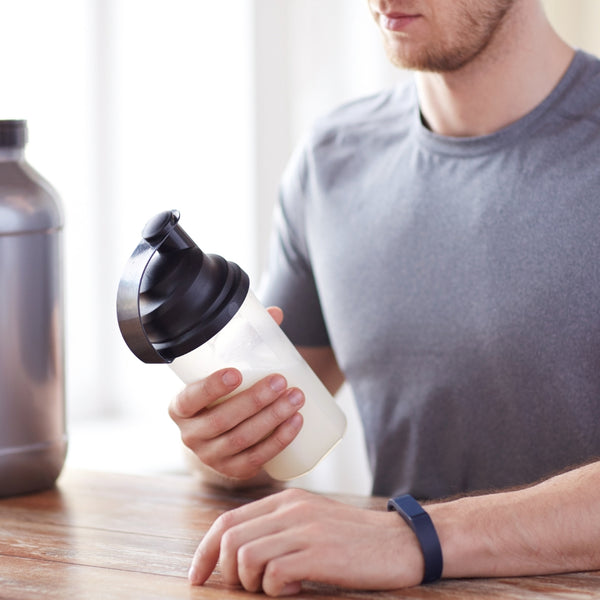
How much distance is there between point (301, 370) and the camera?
0.95 metres

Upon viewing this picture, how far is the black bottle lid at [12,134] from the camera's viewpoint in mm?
1098

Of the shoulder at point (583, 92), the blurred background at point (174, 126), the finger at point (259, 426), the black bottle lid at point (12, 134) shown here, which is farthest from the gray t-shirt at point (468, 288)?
the blurred background at point (174, 126)

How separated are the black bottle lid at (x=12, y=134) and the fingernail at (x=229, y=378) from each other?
396 millimetres

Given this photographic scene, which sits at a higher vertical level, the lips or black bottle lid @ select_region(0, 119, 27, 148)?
the lips

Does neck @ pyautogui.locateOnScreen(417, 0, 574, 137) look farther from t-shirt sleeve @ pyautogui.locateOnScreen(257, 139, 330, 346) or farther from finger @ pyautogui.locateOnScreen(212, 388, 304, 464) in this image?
finger @ pyautogui.locateOnScreen(212, 388, 304, 464)

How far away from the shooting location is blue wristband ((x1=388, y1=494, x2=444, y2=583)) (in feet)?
2.65

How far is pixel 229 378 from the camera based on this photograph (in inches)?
35.9

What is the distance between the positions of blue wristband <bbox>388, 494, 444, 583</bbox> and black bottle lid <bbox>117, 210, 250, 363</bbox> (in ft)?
0.73

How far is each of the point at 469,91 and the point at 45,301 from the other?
61 cm

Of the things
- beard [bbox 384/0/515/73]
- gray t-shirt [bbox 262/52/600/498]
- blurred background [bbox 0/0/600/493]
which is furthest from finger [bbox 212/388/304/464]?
blurred background [bbox 0/0/600/493]

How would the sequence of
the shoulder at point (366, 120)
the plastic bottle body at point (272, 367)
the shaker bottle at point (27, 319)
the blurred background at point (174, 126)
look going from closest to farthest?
the plastic bottle body at point (272, 367), the shaker bottle at point (27, 319), the shoulder at point (366, 120), the blurred background at point (174, 126)

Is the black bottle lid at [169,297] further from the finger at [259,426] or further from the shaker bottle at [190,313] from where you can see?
the finger at [259,426]

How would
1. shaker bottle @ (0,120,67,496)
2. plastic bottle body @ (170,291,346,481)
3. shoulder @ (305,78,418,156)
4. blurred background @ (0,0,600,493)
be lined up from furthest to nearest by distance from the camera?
blurred background @ (0,0,600,493), shoulder @ (305,78,418,156), shaker bottle @ (0,120,67,496), plastic bottle body @ (170,291,346,481)

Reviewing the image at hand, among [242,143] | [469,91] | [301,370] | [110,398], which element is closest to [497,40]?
[469,91]
